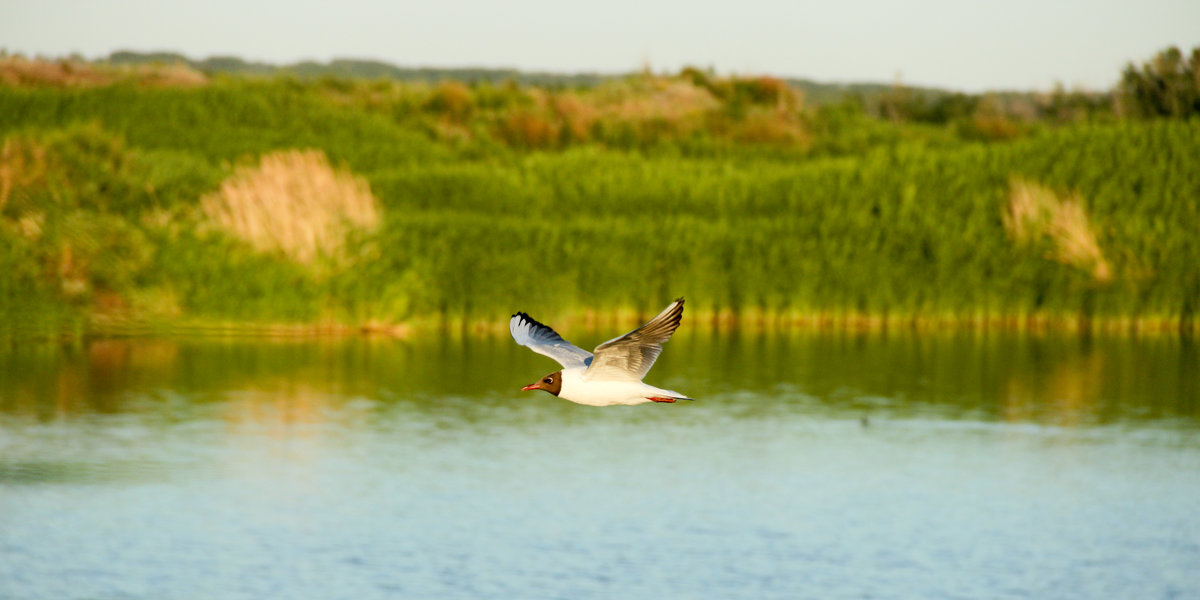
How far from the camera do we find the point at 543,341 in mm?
9688

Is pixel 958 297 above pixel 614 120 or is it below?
below

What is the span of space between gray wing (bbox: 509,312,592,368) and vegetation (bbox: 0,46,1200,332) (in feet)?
58.6

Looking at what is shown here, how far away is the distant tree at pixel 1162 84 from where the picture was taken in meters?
52.5

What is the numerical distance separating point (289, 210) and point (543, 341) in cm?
1815

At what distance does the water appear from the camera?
544 inches

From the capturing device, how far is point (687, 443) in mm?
20469

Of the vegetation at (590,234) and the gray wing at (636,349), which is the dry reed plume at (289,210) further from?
the gray wing at (636,349)

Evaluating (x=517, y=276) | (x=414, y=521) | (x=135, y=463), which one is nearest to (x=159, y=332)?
(x=517, y=276)

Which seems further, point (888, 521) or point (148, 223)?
point (148, 223)

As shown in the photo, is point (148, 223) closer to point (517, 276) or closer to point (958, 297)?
point (517, 276)

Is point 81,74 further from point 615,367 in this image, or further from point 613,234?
point 615,367

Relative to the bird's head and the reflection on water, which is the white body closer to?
the bird's head

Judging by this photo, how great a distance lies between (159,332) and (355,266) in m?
3.70

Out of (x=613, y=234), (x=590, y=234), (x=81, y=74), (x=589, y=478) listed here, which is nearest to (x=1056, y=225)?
(x=613, y=234)
